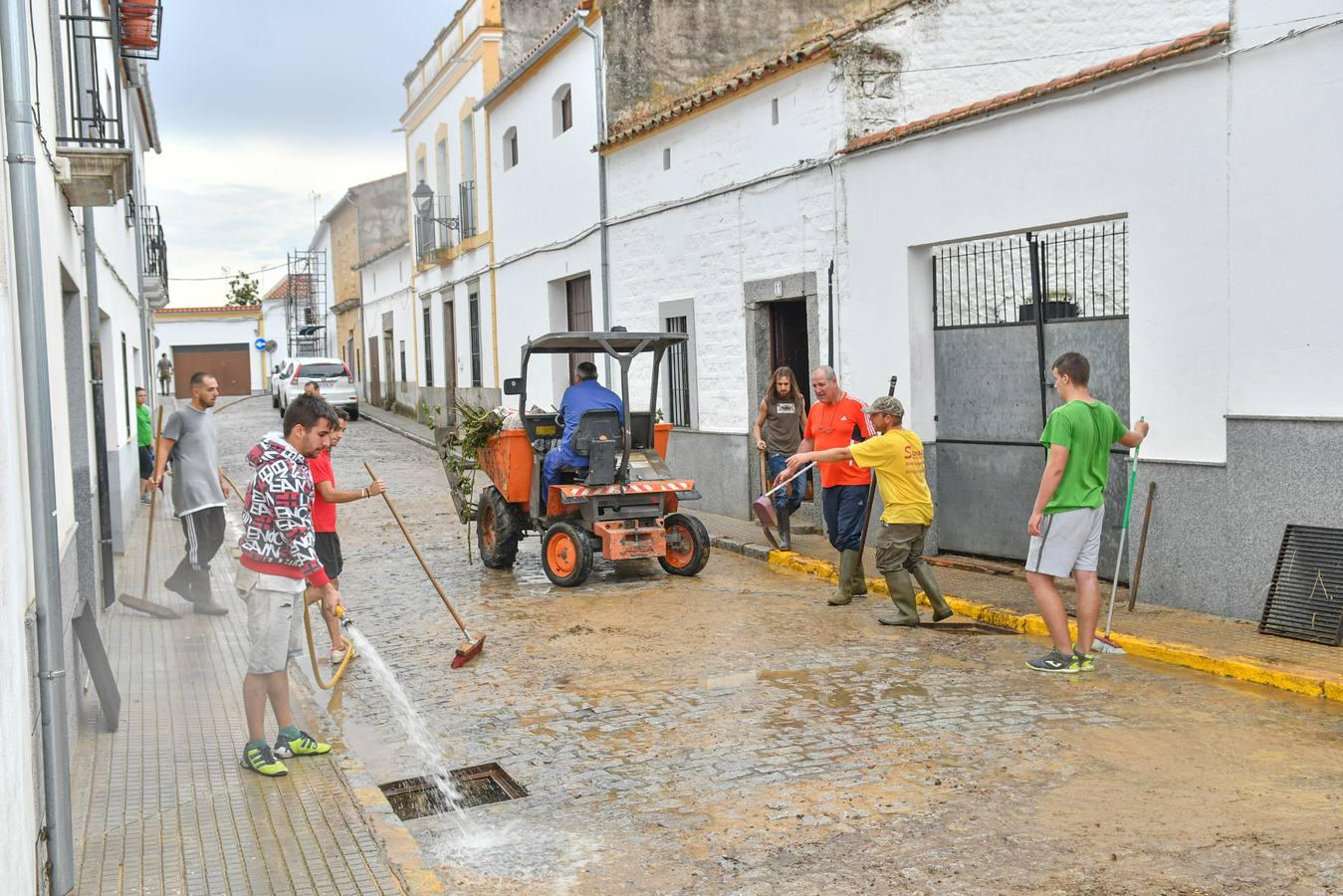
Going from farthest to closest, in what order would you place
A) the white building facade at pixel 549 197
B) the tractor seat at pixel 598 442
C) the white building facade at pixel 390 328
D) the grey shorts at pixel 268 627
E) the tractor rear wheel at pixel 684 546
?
the white building facade at pixel 390 328 < the white building facade at pixel 549 197 < the tractor rear wheel at pixel 684 546 < the tractor seat at pixel 598 442 < the grey shorts at pixel 268 627

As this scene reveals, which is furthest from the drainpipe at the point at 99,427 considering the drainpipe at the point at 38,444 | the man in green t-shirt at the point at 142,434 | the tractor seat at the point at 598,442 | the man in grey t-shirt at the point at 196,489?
the man in green t-shirt at the point at 142,434

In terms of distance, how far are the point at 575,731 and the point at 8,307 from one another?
3189mm

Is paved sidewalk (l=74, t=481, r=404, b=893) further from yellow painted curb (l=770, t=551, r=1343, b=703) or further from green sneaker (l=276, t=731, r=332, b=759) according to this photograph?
yellow painted curb (l=770, t=551, r=1343, b=703)

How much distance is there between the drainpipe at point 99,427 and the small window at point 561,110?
9313 millimetres

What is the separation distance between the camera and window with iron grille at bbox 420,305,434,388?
28.9 meters

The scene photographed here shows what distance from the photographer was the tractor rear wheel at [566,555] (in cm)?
985

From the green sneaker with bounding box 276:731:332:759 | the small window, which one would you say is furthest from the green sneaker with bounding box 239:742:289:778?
the small window

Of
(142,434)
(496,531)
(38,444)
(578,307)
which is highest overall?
(578,307)

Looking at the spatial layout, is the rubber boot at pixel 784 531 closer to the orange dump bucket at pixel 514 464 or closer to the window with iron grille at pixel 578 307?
the orange dump bucket at pixel 514 464

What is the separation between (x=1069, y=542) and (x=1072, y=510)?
180 millimetres

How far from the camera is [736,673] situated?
7051 mm

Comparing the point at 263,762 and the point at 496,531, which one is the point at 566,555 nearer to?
the point at 496,531

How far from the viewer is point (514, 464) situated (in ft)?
34.0

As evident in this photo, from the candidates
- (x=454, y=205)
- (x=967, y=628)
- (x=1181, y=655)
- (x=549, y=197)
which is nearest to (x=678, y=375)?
(x=549, y=197)
